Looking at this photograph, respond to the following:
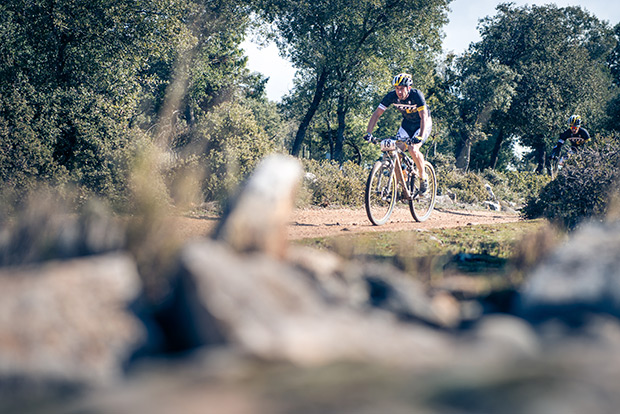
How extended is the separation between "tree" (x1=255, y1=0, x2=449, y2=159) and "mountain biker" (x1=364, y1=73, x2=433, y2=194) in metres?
17.8

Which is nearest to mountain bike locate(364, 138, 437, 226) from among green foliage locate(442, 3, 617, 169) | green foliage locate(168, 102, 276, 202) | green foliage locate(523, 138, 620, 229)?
green foliage locate(523, 138, 620, 229)

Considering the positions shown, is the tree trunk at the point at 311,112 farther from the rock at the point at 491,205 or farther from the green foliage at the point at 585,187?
the green foliage at the point at 585,187

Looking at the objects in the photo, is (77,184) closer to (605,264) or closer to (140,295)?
(140,295)

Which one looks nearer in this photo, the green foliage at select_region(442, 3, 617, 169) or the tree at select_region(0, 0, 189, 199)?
the tree at select_region(0, 0, 189, 199)

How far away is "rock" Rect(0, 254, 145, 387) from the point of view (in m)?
2.72

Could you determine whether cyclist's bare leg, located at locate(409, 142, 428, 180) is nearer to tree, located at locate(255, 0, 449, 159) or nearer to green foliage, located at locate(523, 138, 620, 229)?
green foliage, located at locate(523, 138, 620, 229)

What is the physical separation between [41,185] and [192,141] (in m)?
4.35

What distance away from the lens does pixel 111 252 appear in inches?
146

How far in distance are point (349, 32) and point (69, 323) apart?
2798 centimetres

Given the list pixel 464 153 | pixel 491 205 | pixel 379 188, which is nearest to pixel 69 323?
pixel 379 188

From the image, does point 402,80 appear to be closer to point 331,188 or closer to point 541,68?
point 331,188

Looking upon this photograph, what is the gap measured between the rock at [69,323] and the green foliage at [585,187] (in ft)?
25.9

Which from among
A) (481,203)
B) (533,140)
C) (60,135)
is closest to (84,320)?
(60,135)

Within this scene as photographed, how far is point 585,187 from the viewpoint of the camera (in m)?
9.90
